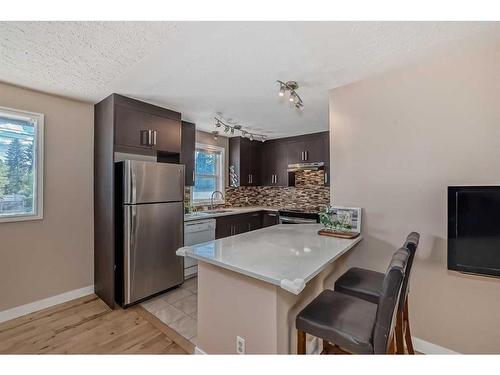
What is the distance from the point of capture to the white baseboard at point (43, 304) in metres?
2.33

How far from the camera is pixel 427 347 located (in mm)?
1842

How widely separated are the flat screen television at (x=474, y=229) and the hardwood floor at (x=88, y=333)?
2145 millimetres

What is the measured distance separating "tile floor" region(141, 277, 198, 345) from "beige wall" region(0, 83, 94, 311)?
0.97 meters

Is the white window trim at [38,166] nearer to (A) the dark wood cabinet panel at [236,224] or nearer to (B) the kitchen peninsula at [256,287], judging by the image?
(B) the kitchen peninsula at [256,287]

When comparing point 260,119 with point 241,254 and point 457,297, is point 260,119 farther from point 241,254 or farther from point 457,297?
point 457,297

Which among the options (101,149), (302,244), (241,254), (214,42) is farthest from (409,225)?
(101,149)

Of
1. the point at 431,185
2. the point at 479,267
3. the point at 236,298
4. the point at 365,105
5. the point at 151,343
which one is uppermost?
the point at 365,105

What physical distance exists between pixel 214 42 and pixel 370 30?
40.1 inches

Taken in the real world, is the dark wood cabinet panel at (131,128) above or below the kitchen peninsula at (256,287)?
above

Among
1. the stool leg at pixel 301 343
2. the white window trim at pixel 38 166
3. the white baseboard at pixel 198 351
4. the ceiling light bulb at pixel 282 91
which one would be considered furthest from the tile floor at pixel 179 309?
the ceiling light bulb at pixel 282 91

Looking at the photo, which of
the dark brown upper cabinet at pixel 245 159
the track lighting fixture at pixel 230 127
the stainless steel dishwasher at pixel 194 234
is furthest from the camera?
the dark brown upper cabinet at pixel 245 159

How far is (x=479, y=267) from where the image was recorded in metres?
1.55

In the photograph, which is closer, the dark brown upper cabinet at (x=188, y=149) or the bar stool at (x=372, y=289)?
the bar stool at (x=372, y=289)

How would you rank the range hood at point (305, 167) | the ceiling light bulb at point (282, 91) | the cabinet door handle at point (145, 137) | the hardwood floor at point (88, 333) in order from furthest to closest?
the range hood at point (305, 167) < the cabinet door handle at point (145, 137) < the ceiling light bulb at point (282, 91) < the hardwood floor at point (88, 333)
